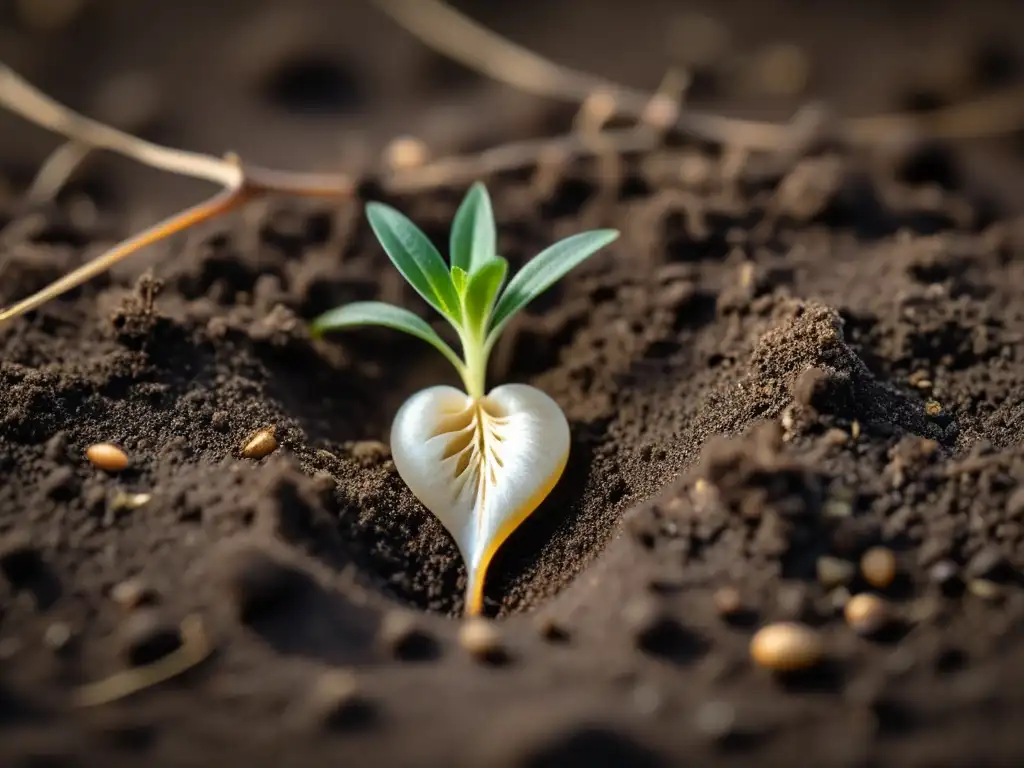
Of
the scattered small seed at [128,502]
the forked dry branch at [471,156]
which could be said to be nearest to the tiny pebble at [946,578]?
the scattered small seed at [128,502]

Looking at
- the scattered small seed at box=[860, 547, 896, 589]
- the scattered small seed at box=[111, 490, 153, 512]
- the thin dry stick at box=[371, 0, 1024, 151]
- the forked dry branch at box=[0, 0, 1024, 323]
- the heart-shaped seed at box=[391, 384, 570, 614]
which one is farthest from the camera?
the thin dry stick at box=[371, 0, 1024, 151]

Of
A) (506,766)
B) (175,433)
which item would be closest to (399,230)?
(175,433)

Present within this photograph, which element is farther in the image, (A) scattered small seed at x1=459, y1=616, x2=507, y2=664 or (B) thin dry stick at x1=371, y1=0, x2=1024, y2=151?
(B) thin dry stick at x1=371, y1=0, x2=1024, y2=151

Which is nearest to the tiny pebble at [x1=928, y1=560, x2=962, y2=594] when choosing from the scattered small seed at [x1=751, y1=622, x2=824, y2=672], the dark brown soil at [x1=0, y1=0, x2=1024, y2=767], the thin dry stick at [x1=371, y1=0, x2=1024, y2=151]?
the dark brown soil at [x1=0, y1=0, x2=1024, y2=767]

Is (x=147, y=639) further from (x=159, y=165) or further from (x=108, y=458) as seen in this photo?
(x=159, y=165)

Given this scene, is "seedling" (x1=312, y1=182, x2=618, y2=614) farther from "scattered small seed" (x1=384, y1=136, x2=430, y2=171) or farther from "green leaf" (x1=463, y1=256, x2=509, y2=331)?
"scattered small seed" (x1=384, y1=136, x2=430, y2=171)

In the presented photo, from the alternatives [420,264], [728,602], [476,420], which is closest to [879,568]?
[728,602]

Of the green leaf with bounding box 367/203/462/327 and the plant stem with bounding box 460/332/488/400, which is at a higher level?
the green leaf with bounding box 367/203/462/327

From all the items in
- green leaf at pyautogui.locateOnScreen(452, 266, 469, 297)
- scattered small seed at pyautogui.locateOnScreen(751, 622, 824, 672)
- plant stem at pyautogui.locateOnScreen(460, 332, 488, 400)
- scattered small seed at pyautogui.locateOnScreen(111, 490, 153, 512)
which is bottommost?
scattered small seed at pyautogui.locateOnScreen(751, 622, 824, 672)
